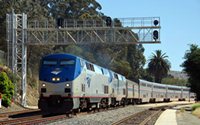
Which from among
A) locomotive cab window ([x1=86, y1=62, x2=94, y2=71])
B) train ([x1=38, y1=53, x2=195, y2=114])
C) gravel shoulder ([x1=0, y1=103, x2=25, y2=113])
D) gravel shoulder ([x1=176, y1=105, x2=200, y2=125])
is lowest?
gravel shoulder ([x1=176, y1=105, x2=200, y2=125])

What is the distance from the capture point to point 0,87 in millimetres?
38500

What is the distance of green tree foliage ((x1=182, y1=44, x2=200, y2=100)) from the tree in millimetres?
78223

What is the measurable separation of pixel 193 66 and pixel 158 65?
8081 cm

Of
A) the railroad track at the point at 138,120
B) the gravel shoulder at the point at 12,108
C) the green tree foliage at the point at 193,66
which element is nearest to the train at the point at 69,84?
the railroad track at the point at 138,120

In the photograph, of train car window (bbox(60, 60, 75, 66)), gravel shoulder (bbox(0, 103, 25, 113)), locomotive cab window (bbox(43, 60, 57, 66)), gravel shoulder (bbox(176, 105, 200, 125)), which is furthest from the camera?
gravel shoulder (bbox(0, 103, 25, 113))

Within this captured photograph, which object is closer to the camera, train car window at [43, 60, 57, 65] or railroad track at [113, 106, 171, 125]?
railroad track at [113, 106, 171, 125]

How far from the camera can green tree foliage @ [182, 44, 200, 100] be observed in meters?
52.2

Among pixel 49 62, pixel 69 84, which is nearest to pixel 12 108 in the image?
pixel 49 62

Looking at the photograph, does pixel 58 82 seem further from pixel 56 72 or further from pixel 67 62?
pixel 67 62

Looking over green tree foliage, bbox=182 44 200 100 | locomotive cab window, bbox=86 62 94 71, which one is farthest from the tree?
locomotive cab window, bbox=86 62 94 71

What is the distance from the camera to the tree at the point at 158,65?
134 m

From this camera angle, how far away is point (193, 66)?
174 ft

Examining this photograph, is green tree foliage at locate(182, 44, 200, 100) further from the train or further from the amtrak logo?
the amtrak logo

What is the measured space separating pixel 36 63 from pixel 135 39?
2603cm
